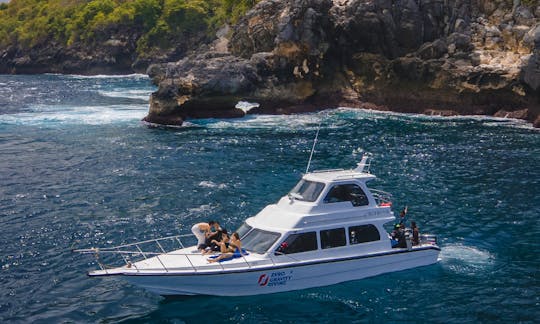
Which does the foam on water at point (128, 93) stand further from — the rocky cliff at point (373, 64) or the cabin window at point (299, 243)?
the cabin window at point (299, 243)

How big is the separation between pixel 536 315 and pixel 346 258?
6.85 m

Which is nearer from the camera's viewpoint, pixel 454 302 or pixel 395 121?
pixel 454 302

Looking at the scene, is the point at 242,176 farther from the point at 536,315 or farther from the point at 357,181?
the point at 536,315

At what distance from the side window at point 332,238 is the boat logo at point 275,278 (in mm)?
1871

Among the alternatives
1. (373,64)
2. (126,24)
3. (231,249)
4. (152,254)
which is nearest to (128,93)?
(373,64)

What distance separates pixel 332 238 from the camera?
2278 centimetres

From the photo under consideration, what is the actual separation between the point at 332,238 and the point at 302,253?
140cm

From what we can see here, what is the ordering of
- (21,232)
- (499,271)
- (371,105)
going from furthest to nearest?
(371,105)
(21,232)
(499,271)

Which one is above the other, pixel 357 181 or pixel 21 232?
pixel 357 181

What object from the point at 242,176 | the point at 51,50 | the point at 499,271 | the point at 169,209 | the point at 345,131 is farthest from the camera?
the point at 51,50

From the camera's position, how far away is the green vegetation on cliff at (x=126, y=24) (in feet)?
500

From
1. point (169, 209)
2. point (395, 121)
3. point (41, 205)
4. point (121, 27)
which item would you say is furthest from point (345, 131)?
point (121, 27)

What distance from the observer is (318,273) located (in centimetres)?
2230

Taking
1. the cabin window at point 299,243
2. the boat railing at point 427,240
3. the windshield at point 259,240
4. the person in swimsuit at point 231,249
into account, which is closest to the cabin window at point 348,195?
the cabin window at point 299,243
